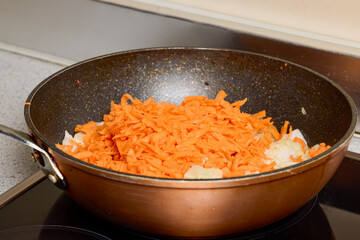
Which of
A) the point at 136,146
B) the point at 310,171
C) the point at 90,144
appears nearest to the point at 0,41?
the point at 90,144

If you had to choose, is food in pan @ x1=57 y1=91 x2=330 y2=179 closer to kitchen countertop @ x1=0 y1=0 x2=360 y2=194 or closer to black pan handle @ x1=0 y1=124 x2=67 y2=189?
black pan handle @ x1=0 y1=124 x2=67 y2=189

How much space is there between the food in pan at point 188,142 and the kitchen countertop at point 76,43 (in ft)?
0.72

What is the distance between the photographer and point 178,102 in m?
1.13

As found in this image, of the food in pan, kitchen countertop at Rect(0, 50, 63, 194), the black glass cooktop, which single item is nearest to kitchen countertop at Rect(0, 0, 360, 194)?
kitchen countertop at Rect(0, 50, 63, 194)

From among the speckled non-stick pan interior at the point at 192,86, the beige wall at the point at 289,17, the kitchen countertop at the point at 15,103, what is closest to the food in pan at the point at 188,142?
the speckled non-stick pan interior at the point at 192,86

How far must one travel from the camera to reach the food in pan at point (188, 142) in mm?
785

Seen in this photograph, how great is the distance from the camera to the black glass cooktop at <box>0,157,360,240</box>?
0.80 m

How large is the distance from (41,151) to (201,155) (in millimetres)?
271

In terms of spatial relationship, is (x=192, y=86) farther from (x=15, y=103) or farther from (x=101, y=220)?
(x=15, y=103)

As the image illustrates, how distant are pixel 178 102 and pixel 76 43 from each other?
560 millimetres

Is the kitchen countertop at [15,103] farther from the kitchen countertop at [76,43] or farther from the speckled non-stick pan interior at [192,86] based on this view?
the speckled non-stick pan interior at [192,86]

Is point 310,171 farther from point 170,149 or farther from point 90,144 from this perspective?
point 90,144

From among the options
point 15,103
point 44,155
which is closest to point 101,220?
point 44,155

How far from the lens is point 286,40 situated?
3.88 feet
